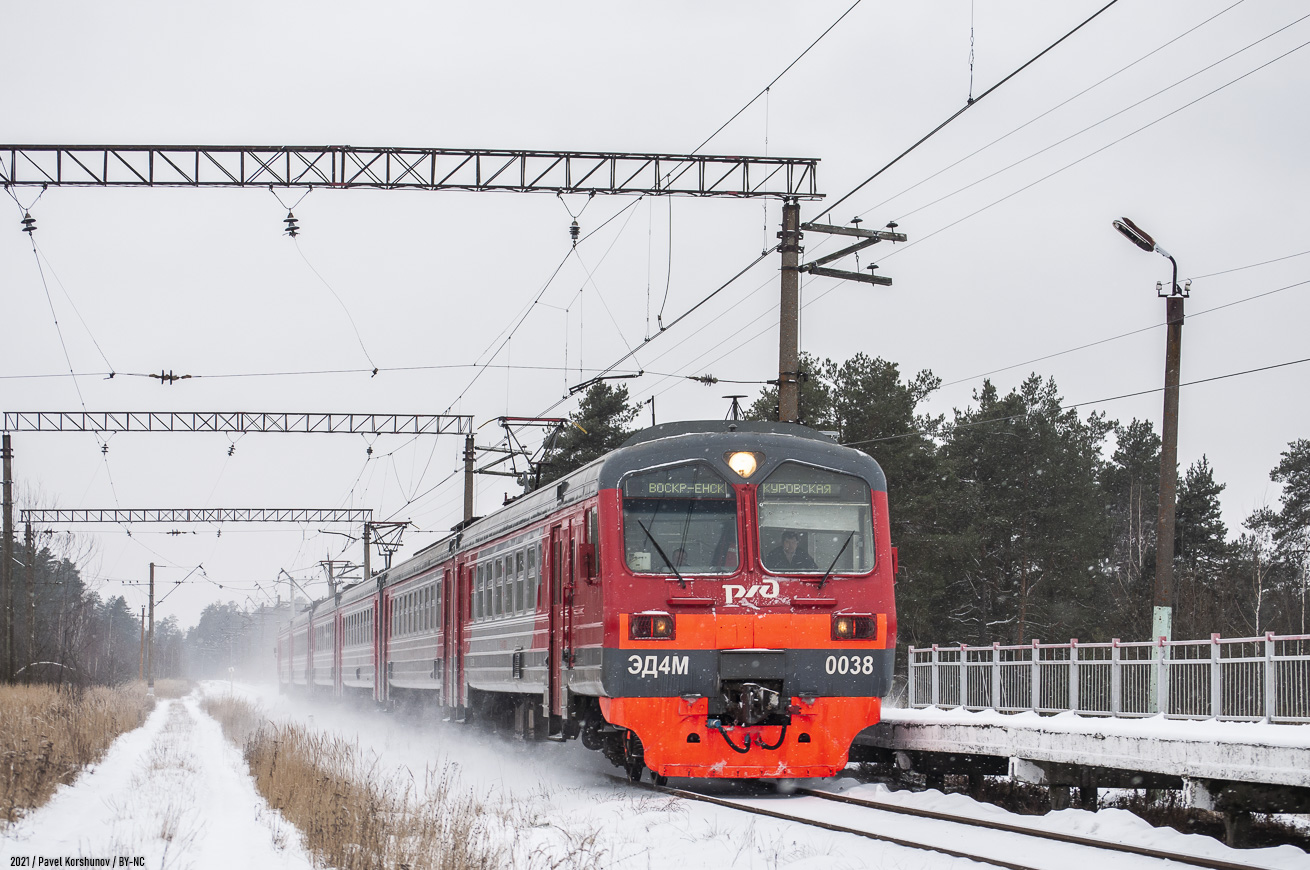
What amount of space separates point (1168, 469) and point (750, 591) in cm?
896

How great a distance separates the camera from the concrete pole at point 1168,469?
19.5 metres

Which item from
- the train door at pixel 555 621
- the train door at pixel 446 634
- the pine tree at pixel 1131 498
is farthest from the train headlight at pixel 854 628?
the pine tree at pixel 1131 498

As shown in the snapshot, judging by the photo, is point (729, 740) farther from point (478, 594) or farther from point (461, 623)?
point (461, 623)

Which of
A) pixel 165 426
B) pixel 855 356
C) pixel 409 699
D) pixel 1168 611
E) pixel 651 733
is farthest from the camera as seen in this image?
pixel 855 356

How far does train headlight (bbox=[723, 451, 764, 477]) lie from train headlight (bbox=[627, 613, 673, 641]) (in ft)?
5.07

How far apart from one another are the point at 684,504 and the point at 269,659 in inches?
5055

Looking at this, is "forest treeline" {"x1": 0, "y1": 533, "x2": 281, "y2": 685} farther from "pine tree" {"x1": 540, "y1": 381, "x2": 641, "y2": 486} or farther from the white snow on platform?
the white snow on platform

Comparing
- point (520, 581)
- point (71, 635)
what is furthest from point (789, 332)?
point (71, 635)

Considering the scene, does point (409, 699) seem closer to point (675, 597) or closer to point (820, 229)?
point (820, 229)

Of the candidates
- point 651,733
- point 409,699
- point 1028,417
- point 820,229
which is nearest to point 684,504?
point 651,733

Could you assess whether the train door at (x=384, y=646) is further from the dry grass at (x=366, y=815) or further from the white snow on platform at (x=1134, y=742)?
the white snow on platform at (x=1134, y=742)

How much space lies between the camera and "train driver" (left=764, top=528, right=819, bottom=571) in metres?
13.4

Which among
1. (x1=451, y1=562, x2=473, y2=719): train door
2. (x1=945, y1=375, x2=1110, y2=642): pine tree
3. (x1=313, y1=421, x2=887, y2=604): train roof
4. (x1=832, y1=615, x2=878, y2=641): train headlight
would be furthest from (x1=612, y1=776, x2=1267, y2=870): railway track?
(x1=945, y1=375, x2=1110, y2=642): pine tree

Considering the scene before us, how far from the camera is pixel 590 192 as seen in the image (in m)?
20.4
